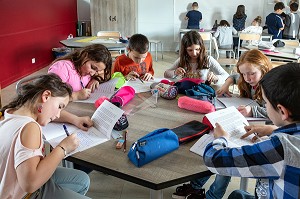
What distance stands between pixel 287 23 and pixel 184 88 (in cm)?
544

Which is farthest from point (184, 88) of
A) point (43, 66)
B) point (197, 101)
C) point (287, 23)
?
point (287, 23)

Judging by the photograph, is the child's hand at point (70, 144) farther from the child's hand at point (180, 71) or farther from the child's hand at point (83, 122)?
the child's hand at point (180, 71)

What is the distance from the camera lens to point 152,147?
1162 mm

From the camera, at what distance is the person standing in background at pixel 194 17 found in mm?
7426

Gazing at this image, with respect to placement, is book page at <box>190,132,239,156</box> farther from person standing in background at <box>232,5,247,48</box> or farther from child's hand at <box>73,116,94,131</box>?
person standing in background at <box>232,5,247,48</box>

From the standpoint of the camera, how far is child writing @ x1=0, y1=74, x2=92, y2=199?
102cm

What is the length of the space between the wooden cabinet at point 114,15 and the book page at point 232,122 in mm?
6131

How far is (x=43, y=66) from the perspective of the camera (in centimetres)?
604

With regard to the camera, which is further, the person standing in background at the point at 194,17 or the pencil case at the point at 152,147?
the person standing in background at the point at 194,17

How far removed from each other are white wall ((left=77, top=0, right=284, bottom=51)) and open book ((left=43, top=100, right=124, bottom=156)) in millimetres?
6645

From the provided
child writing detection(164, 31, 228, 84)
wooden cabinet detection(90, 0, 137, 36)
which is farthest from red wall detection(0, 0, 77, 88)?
child writing detection(164, 31, 228, 84)

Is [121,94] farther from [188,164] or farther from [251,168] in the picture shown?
[251,168]

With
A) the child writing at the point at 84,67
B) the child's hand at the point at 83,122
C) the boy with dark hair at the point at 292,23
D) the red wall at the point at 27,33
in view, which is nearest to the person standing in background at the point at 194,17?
the boy with dark hair at the point at 292,23

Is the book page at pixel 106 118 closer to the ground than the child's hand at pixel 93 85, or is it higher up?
closer to the ground
